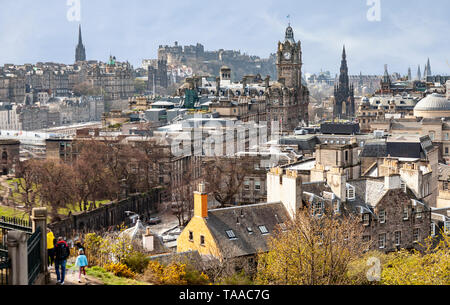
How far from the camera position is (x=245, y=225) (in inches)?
1165

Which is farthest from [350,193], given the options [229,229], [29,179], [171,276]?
[29,179]

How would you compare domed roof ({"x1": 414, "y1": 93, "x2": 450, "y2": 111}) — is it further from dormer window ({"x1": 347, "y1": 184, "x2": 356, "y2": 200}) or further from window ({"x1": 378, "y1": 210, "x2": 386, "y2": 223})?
window ({"x1": 378, "y1": 210, "x2": 386, "y2": 223})

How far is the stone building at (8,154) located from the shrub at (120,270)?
63.0 meters

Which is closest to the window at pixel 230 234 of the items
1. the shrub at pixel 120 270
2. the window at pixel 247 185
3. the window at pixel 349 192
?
the window at pixel 349 192

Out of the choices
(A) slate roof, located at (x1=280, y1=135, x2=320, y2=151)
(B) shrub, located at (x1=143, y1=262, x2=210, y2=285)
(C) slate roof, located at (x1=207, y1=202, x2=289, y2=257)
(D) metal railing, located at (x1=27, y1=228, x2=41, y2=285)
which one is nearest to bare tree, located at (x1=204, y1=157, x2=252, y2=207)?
(A) slate roof, located at (x1=280, y1=135, x2=320, y2=151)

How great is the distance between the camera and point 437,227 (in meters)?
34.3

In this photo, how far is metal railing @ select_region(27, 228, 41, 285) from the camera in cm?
1465

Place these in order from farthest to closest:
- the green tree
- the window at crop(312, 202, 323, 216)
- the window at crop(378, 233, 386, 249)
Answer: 1. the window at crop(378, 233, 386, 249)
2. the window at crop(312, 202, 323, 216)
3. the green tree

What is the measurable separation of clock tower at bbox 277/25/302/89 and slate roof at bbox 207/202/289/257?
92.8 m

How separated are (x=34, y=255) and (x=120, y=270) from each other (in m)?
4.52

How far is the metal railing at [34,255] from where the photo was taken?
14648mm

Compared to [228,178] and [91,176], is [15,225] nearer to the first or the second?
[228,178]

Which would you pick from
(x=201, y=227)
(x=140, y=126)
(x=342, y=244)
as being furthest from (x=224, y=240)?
(x=140, y=126)
